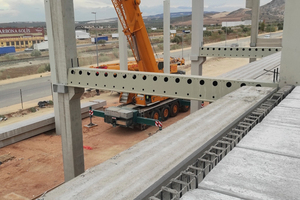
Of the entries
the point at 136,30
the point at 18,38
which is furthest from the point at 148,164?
the point at 18,38

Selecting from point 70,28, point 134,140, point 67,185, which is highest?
point 70,28

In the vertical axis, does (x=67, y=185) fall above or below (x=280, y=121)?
below

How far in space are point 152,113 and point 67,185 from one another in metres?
14.4

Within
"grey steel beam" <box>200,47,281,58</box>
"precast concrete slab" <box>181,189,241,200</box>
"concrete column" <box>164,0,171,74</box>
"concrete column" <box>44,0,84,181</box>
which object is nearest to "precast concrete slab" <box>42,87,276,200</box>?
"precast concrete slab" <box>181,189,241,200</box>

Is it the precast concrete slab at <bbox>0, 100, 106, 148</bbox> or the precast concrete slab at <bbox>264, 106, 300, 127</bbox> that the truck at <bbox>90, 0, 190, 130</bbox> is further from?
the precast concrete slab at <bbox>264, 106, 300, 127</bbox>

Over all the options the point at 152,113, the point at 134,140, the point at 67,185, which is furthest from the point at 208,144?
the point at 152,113

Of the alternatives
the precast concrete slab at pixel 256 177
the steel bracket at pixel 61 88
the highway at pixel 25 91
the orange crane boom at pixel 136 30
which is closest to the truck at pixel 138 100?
the orange crane boom at pixel 136 30

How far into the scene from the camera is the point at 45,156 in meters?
13.6

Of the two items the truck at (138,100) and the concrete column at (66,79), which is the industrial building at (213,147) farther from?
the truck at (138,100)

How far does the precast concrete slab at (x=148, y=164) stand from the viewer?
2.85m

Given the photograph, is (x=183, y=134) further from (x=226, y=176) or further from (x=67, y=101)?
(x=67, y=101)

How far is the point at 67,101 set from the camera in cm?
1051

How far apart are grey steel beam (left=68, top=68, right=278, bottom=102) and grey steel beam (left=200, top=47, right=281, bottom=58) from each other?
24.3 ft

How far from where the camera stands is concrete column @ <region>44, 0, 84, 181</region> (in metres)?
9.73
